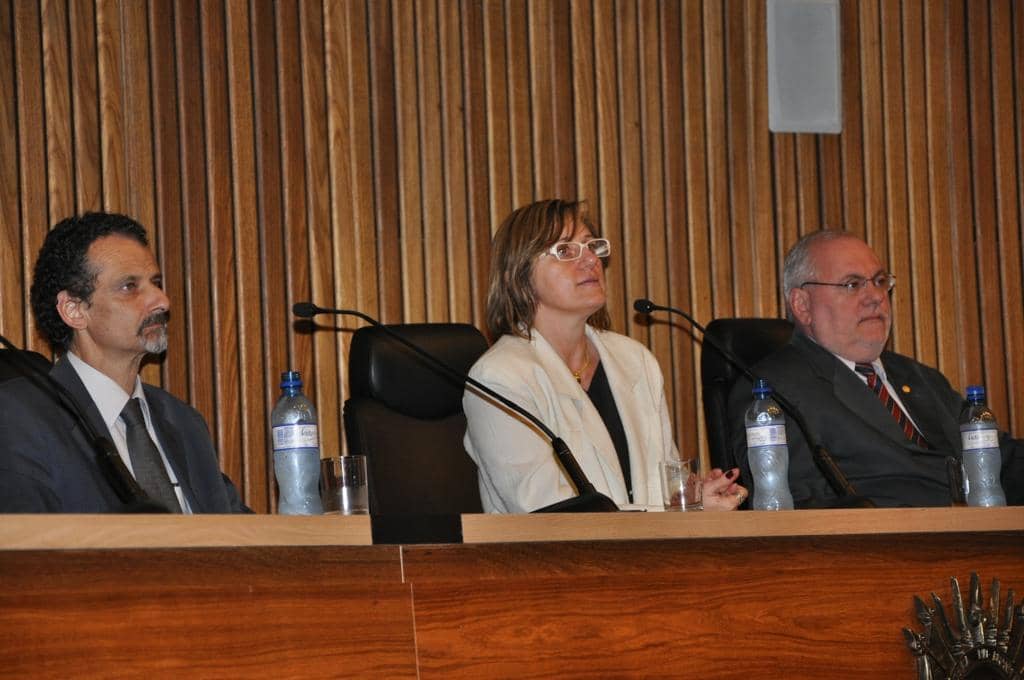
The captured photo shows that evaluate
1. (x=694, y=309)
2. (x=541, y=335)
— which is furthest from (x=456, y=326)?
(x=694, y=309)

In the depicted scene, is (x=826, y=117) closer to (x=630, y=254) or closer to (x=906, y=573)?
(x=630, y=254)

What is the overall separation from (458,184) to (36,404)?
1743 mm

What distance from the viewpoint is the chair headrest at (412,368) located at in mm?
3918

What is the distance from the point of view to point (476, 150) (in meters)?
4.57

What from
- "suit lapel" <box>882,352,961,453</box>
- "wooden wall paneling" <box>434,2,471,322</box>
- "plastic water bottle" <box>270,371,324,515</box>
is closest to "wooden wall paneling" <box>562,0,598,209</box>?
"wooden wall paneling" <box>434,2,471,322</box>

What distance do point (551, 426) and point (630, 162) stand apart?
1289 mm

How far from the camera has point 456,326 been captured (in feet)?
13.4

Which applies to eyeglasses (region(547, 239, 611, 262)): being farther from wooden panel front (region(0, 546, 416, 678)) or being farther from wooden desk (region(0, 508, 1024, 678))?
wooden panel front (region(0, 546, 416, 678))

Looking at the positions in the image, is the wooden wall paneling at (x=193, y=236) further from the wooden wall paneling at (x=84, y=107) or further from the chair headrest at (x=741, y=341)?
the chair headrest at (x=741, y=341)

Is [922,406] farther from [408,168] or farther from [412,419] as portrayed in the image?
[408,168]

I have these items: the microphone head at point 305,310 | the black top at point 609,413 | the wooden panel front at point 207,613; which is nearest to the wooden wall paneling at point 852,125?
the black top at point 609,413

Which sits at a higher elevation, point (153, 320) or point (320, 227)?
point (320, 227)

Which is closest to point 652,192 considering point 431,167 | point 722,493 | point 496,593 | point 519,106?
point 519,106

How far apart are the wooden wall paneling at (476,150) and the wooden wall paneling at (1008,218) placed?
6.13 feet
